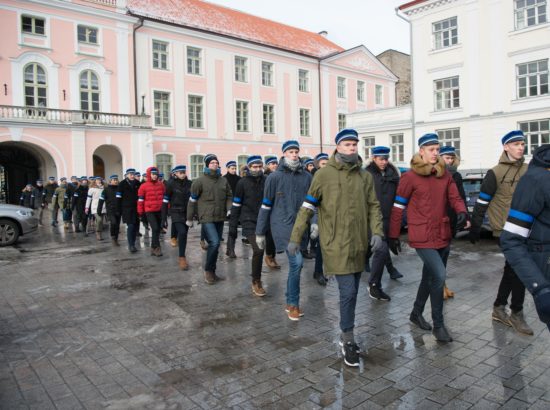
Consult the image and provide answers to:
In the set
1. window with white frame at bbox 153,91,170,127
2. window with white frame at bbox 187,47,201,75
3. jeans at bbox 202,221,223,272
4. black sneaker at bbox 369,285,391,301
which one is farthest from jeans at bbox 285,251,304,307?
window with white frame at bbox 187,47,201,75

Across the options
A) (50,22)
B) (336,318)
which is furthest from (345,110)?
(336,318)

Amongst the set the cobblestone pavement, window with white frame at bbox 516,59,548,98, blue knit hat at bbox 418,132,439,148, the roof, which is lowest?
the cobblestone pavement

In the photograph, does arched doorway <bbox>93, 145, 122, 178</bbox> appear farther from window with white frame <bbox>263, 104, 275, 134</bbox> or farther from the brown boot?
the brown boot

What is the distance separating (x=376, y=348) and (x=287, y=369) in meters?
0.96

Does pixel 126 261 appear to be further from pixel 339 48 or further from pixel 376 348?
pixel 339 48

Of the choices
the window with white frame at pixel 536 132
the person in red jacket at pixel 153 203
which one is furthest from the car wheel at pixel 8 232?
the window with white frame at pixel 536 132

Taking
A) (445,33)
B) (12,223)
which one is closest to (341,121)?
(445,33)

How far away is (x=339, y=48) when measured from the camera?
A: 46.2m

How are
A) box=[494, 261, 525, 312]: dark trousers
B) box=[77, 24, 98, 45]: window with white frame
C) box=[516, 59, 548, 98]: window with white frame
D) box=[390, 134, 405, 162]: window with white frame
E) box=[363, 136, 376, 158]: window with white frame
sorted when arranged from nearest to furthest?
box=[494, 261, 525, 312]: dark trousers → box=[516, 59, 548, 98]: window with white frame → box=[77, 24, 98, 45]: window with white frame → box=[390, 134, 405, 162]: window with white frame → box=[363, 136, 376, 158]: window with white frame

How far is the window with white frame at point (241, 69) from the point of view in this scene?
1314 inches

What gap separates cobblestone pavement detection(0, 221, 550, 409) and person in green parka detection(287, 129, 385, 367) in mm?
545

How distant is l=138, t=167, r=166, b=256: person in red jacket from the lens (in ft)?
33.0

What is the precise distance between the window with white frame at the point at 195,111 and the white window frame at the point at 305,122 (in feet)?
31.2

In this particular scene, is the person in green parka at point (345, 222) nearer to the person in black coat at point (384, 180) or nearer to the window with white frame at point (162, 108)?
the person in black coat at point (384, 180)
